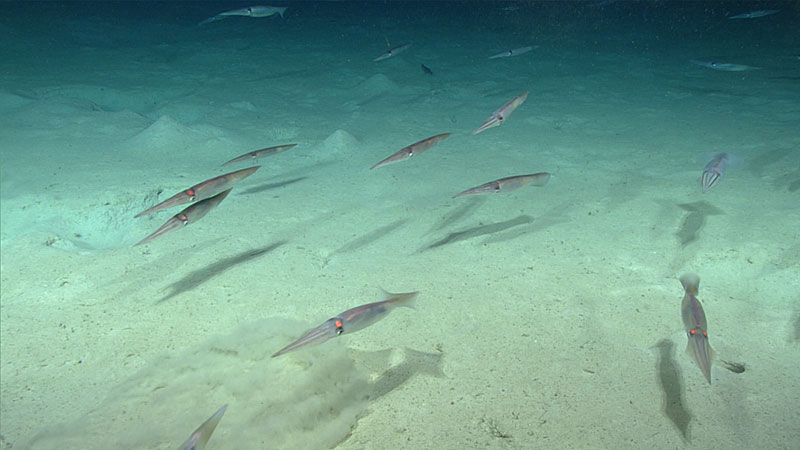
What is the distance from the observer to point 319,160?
6230 millimetres

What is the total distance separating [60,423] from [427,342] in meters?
2.23

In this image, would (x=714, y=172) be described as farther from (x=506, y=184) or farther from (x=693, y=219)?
(x=506, y=184)

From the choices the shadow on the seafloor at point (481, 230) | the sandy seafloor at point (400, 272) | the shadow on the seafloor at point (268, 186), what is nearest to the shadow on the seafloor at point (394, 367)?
the sandy seafloor at point (400, 272)

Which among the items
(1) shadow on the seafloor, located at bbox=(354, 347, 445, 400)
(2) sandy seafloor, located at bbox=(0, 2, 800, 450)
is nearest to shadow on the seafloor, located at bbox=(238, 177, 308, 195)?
(2) sandy seafloor, located at bbox=(0, 2, 800, 450)

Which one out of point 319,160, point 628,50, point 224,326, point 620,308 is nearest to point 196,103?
point 319,160

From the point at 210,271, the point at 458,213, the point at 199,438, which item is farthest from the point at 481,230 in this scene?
the point at 199,438

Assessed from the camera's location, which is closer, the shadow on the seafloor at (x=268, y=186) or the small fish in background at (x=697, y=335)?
the small fish in background at (x=697, y=335)

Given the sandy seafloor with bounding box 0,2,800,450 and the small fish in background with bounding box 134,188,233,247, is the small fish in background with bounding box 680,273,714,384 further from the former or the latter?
the small fish in background with bounding box 134,188,233,247

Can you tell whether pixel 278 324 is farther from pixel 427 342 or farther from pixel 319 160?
pixel 319 160

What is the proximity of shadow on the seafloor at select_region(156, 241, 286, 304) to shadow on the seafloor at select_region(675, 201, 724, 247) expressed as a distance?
12.5ft

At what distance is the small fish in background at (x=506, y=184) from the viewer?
11.5 feet

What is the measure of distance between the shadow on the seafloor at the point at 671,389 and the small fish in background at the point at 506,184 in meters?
1.59

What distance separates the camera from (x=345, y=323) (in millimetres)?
2146

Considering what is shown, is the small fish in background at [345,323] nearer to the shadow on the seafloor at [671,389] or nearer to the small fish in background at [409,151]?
the shadow on the seafloor at [671,389]
